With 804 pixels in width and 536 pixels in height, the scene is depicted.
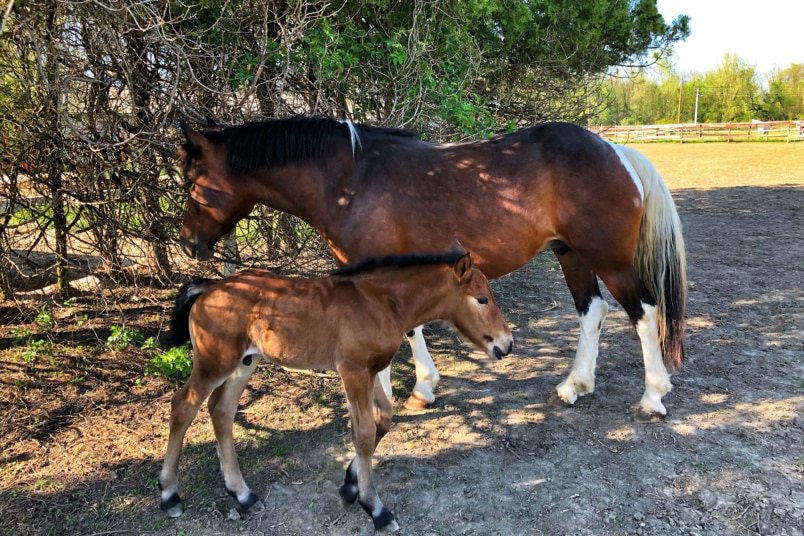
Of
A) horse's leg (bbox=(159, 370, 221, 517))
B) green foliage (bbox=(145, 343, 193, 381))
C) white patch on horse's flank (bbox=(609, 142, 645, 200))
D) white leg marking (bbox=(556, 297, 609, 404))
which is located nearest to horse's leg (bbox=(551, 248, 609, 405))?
white leg marking (bbox=(556, 297, 609, 404))

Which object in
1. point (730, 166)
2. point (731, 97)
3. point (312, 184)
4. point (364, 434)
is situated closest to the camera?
point (364, 434)

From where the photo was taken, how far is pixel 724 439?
3512 millimetres

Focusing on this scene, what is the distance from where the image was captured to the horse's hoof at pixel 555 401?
4094mm

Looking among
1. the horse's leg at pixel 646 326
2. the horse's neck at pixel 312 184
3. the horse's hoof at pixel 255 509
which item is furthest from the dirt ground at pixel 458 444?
the horse's neck at pixel 312 184

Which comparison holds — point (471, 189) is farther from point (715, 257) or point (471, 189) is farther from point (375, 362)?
point (715, 257)

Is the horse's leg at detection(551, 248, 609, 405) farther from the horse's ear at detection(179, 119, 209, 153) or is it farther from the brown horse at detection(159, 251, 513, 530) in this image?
the horse's ear at detection(179, 119, 209, 153)

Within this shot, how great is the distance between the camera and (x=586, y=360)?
419cm

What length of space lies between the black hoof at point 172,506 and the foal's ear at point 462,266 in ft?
6.52

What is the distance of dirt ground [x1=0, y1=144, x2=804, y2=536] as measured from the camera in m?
2.88

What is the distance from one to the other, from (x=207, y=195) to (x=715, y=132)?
41874mm

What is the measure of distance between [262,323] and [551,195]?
2181 mm

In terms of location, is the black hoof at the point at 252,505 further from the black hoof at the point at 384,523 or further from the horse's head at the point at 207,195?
the horse's head at the point at 207,195

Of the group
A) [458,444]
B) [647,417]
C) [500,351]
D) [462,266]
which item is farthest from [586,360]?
[462,266]

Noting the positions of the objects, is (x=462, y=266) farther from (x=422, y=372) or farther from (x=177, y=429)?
(x=177, y=429)
